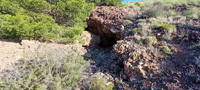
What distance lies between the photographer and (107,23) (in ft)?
21.6

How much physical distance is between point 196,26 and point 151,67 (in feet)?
11.2

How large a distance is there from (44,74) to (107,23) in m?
4.88

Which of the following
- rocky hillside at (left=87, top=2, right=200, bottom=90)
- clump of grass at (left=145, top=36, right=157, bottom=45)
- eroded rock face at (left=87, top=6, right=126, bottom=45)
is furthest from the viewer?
eroded rock face at (left=87, top=6, right=126, bottom=45)

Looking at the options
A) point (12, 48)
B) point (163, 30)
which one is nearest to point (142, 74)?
point (163, 30)

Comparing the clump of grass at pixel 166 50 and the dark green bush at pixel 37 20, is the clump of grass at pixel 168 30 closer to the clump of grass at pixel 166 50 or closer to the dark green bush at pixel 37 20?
the clump of grass at pixel 166 50

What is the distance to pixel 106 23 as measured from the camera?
261 inches

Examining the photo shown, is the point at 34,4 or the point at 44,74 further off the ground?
the point at 34,4

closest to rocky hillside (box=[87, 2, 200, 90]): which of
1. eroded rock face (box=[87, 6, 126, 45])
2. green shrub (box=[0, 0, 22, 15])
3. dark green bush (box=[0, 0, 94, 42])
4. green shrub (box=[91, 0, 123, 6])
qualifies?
eroded rock face (box=[87, 6, 126, 45])

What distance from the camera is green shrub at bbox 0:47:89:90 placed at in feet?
7.28

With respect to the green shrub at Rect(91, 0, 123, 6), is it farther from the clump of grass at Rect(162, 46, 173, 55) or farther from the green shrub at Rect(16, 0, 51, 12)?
the clump of grass at Rect(162, 46, 173, 55)

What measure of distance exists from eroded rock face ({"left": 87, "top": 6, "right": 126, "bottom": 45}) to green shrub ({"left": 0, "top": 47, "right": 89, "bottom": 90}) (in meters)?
3.87

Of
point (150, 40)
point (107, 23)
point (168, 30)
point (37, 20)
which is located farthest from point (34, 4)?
point (168, 30)

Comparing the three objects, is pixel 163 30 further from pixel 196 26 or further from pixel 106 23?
pixel 106 23

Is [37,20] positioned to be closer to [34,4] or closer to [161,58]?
[34,4]
